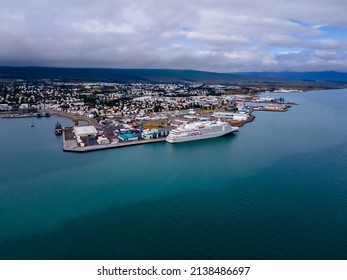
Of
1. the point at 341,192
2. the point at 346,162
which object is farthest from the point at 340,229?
the point at 346,162

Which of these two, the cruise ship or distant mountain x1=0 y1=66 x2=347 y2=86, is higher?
→ distant mountain x1=0 y1=66 x2=347 y2=86

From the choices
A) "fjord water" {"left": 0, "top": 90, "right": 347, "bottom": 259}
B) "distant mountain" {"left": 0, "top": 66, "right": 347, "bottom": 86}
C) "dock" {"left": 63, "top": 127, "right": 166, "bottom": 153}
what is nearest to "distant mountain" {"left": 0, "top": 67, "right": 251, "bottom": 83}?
"distant mountain" {"left": 0, "top": 66, "right": 347, "bottom": 86}

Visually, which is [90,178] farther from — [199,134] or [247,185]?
[199,134]

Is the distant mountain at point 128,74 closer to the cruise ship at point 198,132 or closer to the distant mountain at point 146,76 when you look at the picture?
the distant mountain at point 146,76

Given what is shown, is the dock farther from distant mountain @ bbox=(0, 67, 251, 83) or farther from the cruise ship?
distant mountain @ bbox=(0, 67, 251, 83)

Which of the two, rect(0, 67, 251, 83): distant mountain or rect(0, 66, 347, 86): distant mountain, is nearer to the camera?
rect(0, 66, 347, 86): distant mountain

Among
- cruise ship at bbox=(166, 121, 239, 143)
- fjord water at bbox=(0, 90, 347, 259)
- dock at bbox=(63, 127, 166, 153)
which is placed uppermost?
cruise ship at bbox=(166, 121, 239, 143)

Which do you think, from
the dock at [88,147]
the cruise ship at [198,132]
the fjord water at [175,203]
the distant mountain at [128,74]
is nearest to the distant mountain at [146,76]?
the distant mountain at [128,74]
